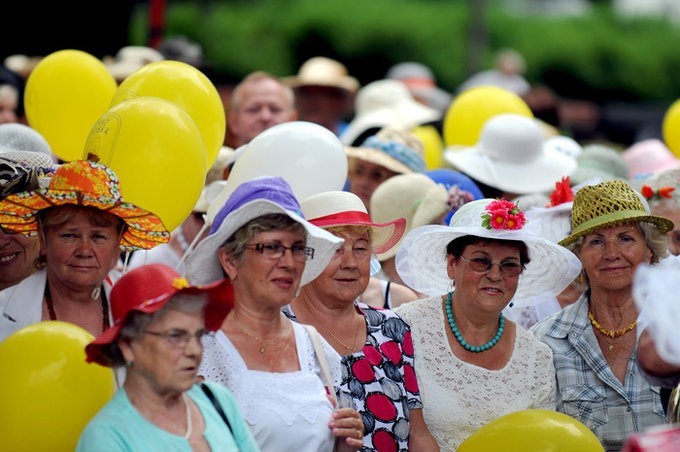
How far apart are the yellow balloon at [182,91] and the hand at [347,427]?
82.5 inches

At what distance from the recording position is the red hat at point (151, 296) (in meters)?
4.10

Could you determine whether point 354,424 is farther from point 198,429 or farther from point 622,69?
point 622,69

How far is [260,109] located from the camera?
28.2 ft

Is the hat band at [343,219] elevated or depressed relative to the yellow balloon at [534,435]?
elevated

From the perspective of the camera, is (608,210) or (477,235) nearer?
(477,235)

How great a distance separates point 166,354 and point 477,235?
205cm

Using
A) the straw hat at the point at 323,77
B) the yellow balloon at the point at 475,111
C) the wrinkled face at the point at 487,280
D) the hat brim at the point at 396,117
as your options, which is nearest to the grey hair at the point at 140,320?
the wrinkled face at the point at 487,280

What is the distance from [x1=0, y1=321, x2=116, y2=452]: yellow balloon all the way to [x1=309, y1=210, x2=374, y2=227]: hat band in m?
1.33

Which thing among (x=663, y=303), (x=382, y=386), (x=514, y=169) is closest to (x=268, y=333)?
(x=382, y=386)

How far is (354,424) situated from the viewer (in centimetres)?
477

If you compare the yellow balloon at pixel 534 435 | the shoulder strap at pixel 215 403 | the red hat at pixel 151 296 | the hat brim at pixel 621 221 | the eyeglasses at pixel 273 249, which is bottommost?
the yellow balloon at pixel 534 435

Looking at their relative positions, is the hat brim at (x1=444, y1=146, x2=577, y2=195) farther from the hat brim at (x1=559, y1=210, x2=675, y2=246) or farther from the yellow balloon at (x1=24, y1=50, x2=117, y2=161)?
the yellow balloon at (x1=24, y1=50, x2=117, y2=161)

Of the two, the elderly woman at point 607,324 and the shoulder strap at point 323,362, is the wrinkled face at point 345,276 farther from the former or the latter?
the elderly woman at point 607,324

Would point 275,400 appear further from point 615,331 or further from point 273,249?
point 615,331
